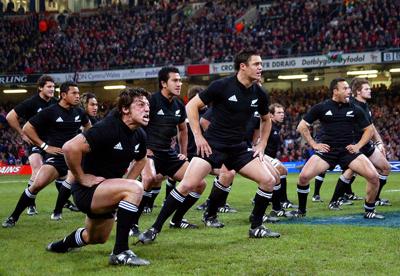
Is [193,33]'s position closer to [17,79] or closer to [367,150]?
[17,79]

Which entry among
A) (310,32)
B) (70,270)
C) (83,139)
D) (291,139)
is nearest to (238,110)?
(83,139)

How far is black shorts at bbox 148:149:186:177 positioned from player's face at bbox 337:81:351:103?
290cm

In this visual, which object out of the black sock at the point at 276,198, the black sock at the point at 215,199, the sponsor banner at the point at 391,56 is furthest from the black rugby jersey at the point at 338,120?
the sponsor banner at the point at 391,56

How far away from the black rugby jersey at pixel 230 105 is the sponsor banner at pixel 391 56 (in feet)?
77.8

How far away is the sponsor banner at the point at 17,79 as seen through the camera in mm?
39469

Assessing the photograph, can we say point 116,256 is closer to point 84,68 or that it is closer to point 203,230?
point 203,230

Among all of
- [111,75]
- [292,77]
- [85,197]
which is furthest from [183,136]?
[292,77]

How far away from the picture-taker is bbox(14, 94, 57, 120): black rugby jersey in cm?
1186

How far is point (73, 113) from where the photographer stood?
11.2m

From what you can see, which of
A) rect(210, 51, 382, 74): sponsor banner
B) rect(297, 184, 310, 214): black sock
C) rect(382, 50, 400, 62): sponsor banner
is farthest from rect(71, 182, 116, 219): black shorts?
rect(210, 51, 382, 74): sponsor banner

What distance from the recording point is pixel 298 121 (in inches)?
1316

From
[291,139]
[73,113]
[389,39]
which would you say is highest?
[389,39]

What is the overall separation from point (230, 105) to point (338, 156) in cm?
290

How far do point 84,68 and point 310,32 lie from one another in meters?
13.7
